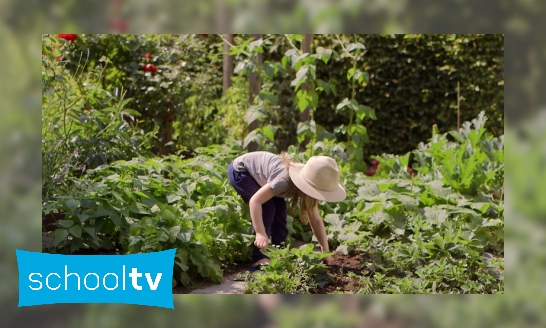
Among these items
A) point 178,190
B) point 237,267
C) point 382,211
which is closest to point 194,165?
point 178,190

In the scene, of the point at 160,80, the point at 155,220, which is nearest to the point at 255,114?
the point at 160,80

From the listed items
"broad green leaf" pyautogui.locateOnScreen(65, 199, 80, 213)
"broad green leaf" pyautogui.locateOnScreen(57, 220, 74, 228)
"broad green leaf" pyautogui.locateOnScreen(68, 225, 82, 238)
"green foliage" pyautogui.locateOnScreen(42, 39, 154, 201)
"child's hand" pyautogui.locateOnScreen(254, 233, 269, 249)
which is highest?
"green foliage" pyautogui.locateOnScreen(42, 39, 154, 201)

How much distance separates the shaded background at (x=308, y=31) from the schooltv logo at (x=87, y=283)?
0.06 metres

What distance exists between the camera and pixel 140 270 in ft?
9.14

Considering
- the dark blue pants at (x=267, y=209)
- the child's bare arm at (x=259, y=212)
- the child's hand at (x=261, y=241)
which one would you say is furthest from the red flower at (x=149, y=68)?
the child's hand at (x=261, y=241)

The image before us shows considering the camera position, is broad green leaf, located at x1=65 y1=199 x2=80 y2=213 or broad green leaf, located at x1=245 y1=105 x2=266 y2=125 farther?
broad green leaf, located at x1=245 y1=105 x2=266 y2=125

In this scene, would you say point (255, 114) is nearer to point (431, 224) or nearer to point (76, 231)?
point (431, 224)

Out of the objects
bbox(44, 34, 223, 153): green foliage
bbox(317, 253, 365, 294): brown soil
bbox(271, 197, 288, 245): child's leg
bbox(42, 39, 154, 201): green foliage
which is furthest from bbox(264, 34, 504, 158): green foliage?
bbox(317, 253, 365, 294): brown soil

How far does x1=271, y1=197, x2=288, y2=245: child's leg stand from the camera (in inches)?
168

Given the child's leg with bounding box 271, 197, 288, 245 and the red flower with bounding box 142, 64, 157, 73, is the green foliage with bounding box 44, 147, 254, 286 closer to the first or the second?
the child's leg with bounding box 271, 197, 288, 245

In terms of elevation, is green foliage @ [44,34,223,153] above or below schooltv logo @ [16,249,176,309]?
above

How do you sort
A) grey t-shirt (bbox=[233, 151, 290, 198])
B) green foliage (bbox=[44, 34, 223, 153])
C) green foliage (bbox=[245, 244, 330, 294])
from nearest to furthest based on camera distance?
green foliage (bbox=[245, 244, 330, 294]), grey t-shirt (bbox=[233, 151, 290, 198]), green foliage (bbox=[44, 34, 223, 153])

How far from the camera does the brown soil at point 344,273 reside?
3613 mm

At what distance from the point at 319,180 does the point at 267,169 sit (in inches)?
17.5
